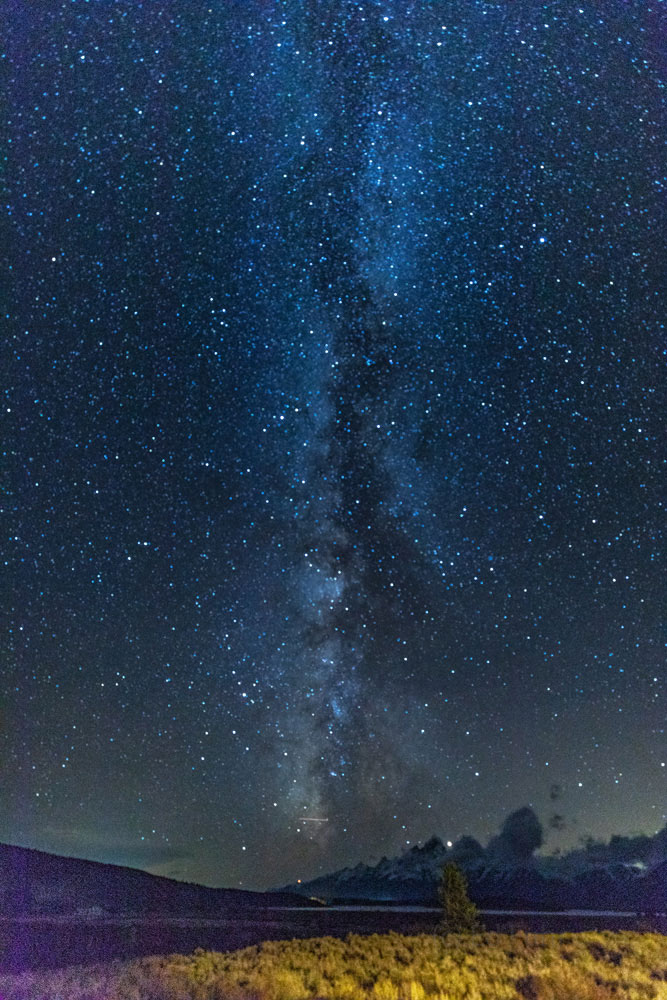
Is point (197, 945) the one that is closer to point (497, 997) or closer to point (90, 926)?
point (90, 926)

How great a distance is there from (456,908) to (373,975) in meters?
14.7

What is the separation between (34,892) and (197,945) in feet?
163

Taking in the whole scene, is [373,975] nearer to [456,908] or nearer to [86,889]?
[456,908]

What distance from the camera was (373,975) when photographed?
15.8 meters

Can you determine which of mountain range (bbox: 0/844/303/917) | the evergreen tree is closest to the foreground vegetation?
the evergreen tree

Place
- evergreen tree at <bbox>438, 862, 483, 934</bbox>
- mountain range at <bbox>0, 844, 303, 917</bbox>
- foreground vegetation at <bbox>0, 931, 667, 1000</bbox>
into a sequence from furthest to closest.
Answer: mountain range at <bbox>0, 844, 303, 917</bbox>
evergreen tree at <bbox>438, 862, 483, 934</bbox>
foreground vegetation at <bbox>0, 931, 667, 1000</bbox>

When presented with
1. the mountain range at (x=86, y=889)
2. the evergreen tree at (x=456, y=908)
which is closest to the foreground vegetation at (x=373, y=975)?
the evergreen tree at (x=456, y=908)

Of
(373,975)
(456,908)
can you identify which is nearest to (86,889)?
(456,908)

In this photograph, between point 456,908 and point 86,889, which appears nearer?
point 456,908

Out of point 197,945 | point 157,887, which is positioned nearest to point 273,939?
point 197,945

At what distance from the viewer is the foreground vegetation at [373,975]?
13.2m

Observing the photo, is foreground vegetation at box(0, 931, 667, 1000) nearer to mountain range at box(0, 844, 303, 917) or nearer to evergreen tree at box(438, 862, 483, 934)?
evergreen tree at box(438, 862, 483, 934)

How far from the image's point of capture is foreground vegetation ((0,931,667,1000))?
13.2 metres

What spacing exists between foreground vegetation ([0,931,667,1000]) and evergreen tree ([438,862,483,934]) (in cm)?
704
